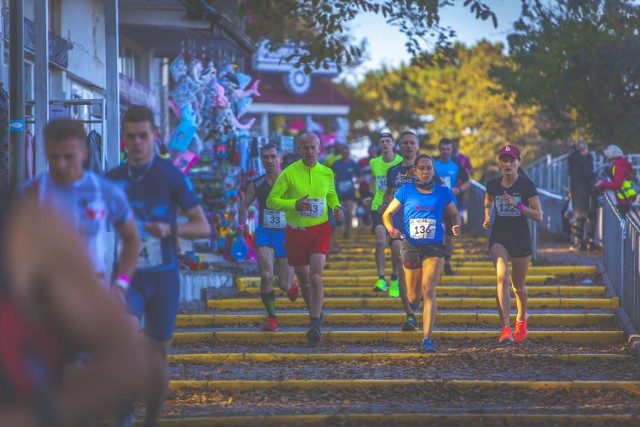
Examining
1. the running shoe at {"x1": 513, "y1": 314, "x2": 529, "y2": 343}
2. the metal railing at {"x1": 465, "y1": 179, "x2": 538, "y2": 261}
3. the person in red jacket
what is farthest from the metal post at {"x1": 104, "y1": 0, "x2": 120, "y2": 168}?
the metal railing at {"x1": 465, "y1": 179, "x2": 538, "y2": 261}

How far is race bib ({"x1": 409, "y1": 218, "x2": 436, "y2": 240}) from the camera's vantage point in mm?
11172

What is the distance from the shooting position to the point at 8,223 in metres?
2.27

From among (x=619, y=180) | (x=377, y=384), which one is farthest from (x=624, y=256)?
(x=377, y=384)

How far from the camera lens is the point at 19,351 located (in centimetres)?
226

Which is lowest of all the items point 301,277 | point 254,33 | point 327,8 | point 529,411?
point 529,411

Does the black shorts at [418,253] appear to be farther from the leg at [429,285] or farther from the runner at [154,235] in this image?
the runner at [154,235]

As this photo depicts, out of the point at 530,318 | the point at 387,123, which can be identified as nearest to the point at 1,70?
the point at 530,318

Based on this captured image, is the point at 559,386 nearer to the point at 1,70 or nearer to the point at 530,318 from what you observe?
the point at 530,318

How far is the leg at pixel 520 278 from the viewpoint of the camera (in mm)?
11602

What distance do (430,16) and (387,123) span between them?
50.9 m

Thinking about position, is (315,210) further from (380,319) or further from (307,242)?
(380,319)

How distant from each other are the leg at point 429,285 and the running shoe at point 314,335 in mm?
1141

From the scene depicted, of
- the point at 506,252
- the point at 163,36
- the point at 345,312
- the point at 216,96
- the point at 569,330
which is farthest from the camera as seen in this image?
the point at 163,36

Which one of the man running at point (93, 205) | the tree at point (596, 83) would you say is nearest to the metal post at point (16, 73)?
the man running at point (93, 205)
